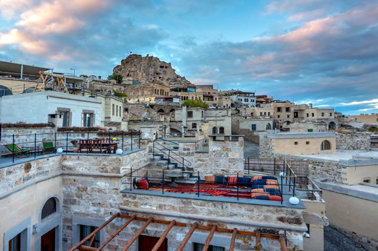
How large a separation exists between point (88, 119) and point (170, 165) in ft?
33.0

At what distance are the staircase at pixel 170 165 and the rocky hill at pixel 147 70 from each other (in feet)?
243

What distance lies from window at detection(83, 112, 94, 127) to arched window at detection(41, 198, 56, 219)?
934cm

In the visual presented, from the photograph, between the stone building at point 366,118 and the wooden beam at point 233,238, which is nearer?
the wooden beam at point 233,238

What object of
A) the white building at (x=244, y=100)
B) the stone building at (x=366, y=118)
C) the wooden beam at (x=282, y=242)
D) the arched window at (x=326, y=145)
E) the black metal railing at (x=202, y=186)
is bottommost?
the wooden beam at (x=282, y=242)

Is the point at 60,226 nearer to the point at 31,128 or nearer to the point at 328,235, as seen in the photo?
the point at 31,128

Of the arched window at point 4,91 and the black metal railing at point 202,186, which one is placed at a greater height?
the arched window at point 4,91

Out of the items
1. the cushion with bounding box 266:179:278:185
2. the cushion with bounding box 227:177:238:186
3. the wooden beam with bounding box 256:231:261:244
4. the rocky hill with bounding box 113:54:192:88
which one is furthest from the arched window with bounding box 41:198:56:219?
the rocky hill with bounding box 113:54:192:88

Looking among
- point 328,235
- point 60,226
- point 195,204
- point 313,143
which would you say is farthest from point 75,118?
point 313,143

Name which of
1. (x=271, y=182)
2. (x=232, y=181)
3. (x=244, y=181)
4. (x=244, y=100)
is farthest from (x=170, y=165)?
(x=244, y=100)

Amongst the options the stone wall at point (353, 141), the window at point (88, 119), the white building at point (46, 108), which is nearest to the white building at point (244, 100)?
the stone wall at point (353, 141)

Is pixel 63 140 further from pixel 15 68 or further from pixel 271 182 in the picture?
pixel 15 68

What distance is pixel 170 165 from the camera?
10.8m

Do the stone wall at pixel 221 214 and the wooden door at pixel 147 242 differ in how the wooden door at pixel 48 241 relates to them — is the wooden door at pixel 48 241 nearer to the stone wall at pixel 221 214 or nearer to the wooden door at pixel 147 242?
the stone wall at pixel 221 214

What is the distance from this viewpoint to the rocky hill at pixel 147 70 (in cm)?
8581
